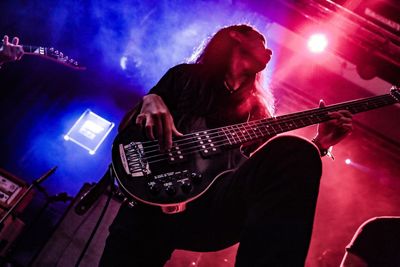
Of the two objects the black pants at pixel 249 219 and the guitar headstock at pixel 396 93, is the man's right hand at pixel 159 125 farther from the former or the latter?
the guitar headstock at pixel 396 93

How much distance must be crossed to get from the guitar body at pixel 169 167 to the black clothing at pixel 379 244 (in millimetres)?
836

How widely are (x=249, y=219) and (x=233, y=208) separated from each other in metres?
0.34

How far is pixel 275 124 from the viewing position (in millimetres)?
2234

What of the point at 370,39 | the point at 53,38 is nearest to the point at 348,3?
the point at 370,39

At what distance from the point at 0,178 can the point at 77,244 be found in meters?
2.70

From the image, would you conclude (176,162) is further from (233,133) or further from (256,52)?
(256,52)

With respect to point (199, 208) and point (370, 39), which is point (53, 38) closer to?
point (370, 39)

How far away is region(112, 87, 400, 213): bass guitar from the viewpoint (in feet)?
5.41

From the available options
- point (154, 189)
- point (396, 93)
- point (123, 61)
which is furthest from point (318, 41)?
point (123, 61)

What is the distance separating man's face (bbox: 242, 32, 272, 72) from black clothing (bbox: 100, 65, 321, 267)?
11.8 inches

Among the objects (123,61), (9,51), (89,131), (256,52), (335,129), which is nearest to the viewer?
(335,129)

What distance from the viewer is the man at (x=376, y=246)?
1712 millimetres

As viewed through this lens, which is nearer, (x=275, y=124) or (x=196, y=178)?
(x=196, y=178)

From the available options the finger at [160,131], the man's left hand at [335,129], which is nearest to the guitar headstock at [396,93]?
the man's left hand at [335,129]
